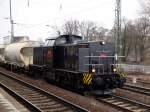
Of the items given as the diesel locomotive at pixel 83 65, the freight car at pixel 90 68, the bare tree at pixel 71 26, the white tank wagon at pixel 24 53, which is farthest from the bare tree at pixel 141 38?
the freight car at pixel 90 68

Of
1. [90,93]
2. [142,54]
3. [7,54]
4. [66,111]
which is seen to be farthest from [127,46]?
[66,111]

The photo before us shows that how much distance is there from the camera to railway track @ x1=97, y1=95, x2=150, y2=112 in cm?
1447

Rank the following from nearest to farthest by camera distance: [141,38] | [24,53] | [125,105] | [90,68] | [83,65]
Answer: [125,105]
[90,68]
[83,65]
[24,53]
[141,38]

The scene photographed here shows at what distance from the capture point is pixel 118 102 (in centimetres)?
1675

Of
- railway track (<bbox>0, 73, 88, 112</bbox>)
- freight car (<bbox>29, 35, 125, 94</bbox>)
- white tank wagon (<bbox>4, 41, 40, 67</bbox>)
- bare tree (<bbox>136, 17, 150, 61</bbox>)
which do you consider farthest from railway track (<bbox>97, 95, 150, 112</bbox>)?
bare tree (<bbox>136, 17, 150, 61</bbox>)

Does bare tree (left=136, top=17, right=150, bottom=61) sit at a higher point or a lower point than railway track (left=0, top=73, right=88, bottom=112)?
higher

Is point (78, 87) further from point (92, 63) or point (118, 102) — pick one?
point (118, 102)

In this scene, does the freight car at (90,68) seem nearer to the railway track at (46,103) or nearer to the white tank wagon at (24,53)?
the railway track at (46,103)

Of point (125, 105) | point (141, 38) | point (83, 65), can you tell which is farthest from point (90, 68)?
point (141, 38)

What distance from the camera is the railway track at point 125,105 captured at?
570 inches

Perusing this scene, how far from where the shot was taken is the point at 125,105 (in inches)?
621

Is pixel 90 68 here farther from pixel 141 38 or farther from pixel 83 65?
pixel 141 38

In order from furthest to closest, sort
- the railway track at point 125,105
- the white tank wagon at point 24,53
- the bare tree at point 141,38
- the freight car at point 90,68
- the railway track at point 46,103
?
1. the bare tree at point 141,38
2. the white tank wagon at point 24,53
3. the freight car at point 90,68
4. the railway track at point 125,105
5. the railway track at point 46,103

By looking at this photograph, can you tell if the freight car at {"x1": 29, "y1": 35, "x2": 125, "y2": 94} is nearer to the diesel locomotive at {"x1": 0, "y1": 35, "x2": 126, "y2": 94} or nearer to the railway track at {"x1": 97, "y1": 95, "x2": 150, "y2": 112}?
the diesel locomotive at {"x1": 0, "y1": 35, "x2": 126, "y2": 94}
